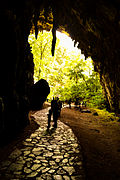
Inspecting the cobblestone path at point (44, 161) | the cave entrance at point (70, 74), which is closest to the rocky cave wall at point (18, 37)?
the cobblestone path at point (44, 161)

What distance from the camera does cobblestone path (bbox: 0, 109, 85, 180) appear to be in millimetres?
3215

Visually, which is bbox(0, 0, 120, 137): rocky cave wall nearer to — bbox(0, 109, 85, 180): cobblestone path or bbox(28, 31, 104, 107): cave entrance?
bbox(0, 109, 85, 180): cobblestone path

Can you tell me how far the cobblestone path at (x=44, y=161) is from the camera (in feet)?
10.5

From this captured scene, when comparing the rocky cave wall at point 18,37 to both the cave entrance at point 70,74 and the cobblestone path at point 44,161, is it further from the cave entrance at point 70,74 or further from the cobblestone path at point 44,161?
the cave entrance at point 70,74

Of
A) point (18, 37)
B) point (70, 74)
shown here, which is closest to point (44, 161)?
point (18, 37)

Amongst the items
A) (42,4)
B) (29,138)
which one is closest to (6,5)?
(42,4)

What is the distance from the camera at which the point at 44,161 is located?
3990mm

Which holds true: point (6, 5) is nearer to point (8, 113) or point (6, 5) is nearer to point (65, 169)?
point (8, 113)

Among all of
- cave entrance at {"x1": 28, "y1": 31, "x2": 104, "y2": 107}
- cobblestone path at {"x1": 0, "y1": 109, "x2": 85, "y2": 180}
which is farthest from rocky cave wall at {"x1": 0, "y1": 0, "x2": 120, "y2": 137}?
cave entrance at {"x1": 28, "y1": 31, "x2": 104, "y2": 107}

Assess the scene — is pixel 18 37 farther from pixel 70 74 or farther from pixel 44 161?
pixel 70 74

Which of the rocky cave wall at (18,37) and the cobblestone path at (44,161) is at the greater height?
the rocky cave wall at (18,37)

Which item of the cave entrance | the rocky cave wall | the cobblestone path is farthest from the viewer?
the cave entrance

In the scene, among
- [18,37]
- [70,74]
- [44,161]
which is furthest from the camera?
[70,74]

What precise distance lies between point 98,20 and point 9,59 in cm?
718
